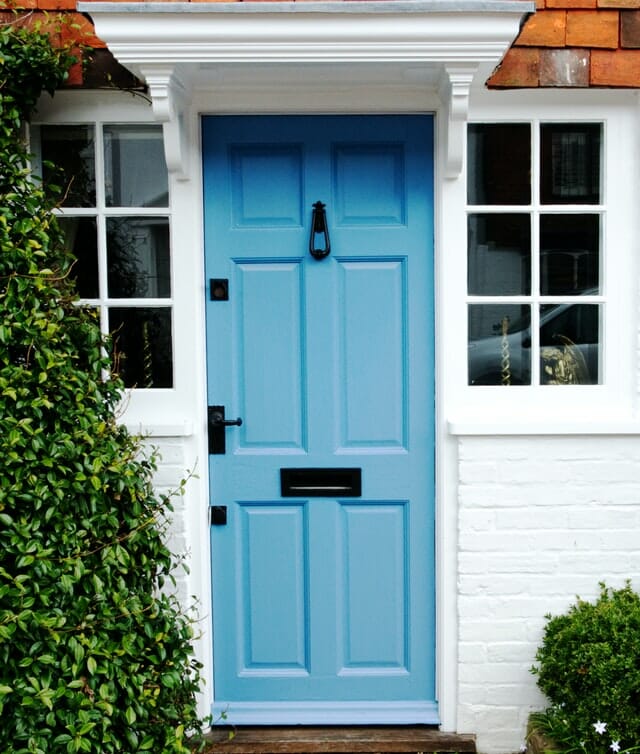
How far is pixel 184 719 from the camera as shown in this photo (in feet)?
9.71

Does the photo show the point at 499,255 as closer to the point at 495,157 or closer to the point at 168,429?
the point at 495,157

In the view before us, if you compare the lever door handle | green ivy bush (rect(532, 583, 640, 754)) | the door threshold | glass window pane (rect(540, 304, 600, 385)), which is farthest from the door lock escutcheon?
green ivy bush (rect(532, 583, 640, 754))

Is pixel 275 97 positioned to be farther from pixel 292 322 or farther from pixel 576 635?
pixel 576 635

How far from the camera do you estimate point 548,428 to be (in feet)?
11.0

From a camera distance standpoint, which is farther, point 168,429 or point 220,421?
point 220,421

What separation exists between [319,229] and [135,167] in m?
0.82

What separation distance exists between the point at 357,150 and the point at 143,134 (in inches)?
35.4

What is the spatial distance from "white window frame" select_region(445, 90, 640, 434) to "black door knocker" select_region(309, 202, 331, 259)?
536 millimetres

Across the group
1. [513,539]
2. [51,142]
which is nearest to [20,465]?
[51,142]

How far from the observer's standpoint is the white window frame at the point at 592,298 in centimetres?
339

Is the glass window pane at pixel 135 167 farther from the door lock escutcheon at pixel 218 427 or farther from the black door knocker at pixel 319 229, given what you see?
the door lock escutcheon at pixel 218 427

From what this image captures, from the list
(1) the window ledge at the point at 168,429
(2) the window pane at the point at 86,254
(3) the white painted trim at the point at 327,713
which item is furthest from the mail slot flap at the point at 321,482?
(2) the window pane at the point at 86,254

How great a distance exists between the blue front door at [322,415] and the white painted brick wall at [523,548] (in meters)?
0.19

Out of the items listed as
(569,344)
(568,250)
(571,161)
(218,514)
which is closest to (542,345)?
(569,344)
